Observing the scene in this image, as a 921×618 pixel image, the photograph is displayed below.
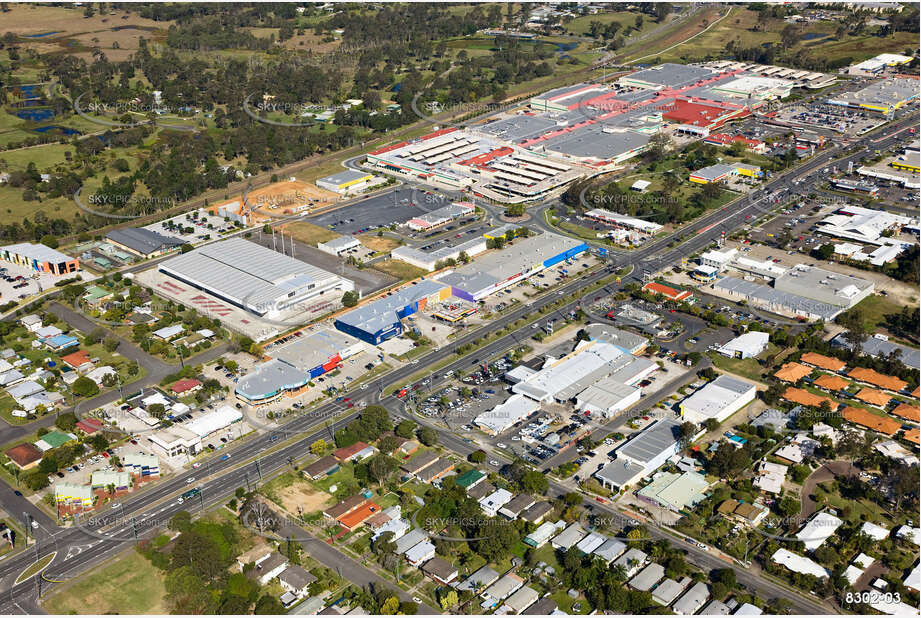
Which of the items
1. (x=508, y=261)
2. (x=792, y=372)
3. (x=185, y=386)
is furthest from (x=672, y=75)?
(x=185, y=386)

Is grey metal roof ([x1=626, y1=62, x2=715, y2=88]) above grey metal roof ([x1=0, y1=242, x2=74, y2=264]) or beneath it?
above

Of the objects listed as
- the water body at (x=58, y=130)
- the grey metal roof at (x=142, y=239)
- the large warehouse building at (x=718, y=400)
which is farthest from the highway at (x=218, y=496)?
the water body at (x=58, y=130)

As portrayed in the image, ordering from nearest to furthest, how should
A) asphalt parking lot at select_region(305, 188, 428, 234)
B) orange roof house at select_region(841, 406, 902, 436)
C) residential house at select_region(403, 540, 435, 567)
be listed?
residential house at select_region(403, 540, 435, 567) → orange roof house at select_region(841, 406, 902, 436) → asphalt parking lot at select_region(305, 188, 428, 234)

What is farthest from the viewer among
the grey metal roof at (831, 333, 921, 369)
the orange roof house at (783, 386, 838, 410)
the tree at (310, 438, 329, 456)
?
the grey metal roof at (831, 333, 921, 369)

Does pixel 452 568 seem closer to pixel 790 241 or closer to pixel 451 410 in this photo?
pixel 451 410

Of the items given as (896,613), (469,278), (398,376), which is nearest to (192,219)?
(469,278)

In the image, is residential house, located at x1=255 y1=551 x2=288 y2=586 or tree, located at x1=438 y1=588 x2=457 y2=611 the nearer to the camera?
tree, located at x1=438 y1=588 x2=457 y2=611

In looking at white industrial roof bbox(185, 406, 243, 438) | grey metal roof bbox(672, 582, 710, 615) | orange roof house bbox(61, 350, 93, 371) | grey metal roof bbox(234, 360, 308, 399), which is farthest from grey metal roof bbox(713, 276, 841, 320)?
orange roof house bbox(61, 350, 93, 371)

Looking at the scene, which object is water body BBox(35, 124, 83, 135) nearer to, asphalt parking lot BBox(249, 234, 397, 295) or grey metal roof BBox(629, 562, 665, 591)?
asphalt parking lot BBox(249, 234, 397, 295)
